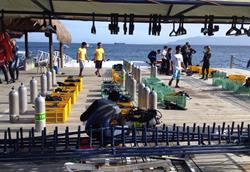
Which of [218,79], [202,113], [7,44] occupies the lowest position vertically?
[202,113]

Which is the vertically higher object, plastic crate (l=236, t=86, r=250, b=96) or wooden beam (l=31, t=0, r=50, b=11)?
wooden beam (l=31, t=0, r=50, b=11)

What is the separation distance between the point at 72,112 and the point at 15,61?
702 centimetres

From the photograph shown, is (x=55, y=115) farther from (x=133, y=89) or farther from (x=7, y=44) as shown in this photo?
(x=7, y=44)

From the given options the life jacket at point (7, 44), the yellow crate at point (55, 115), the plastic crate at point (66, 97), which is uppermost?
the life jacket at point (7, 44)

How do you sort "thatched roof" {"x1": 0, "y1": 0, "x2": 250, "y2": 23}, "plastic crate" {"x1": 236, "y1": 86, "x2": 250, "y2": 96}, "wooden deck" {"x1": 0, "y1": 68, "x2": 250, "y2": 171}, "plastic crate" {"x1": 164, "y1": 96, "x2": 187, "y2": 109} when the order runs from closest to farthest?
"wooden deck" {"x1": 0, "y1": 68, "x2": 250, "y2": 171}, "thatched roof" {"x1": 0, "y1": 0, "x2": 250, "y2": 23}, "plastic crate" {"x1": 164, "y1": 96, "x2": 187, "y2": 109}, "plastic crate" {"x1": 236, "y1": 86, "x2": 250, "y2": 96}

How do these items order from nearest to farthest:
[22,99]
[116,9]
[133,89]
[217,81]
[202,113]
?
[116,9] < [22,99] < [202,113] < [133,89] < [217,81]

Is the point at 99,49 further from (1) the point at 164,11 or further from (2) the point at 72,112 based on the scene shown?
(1) the point at 164,11

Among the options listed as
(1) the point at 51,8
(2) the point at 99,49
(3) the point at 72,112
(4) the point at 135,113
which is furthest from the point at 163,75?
(1) the point at 51,8

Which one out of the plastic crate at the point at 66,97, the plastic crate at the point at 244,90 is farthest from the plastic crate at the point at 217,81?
the plastic crate at the point at 66,97

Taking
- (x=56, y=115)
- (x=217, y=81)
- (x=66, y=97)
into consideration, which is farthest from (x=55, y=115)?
(x=217, y=81)

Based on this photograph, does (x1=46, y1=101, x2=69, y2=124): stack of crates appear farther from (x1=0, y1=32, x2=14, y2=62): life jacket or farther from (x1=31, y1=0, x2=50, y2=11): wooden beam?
(x1=0, y1=32, x2=14, y2=62): life jacket

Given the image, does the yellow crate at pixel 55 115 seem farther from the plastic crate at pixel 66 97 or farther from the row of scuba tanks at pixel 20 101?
the plastic crate at pixel 66 97

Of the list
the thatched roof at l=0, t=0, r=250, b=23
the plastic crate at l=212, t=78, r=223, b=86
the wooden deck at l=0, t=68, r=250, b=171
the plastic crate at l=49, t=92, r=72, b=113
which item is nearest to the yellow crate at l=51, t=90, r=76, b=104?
the plastic crate at l=49, t=92, r=72, b=113

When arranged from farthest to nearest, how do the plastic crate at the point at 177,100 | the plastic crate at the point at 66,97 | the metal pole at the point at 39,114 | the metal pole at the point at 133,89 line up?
1. the metal pole at the point at 133,89
2. the plastic crate at the point at 177,100
3. the plastic crate at the point at 66,97
4. the metal pole at the point at 39,114
